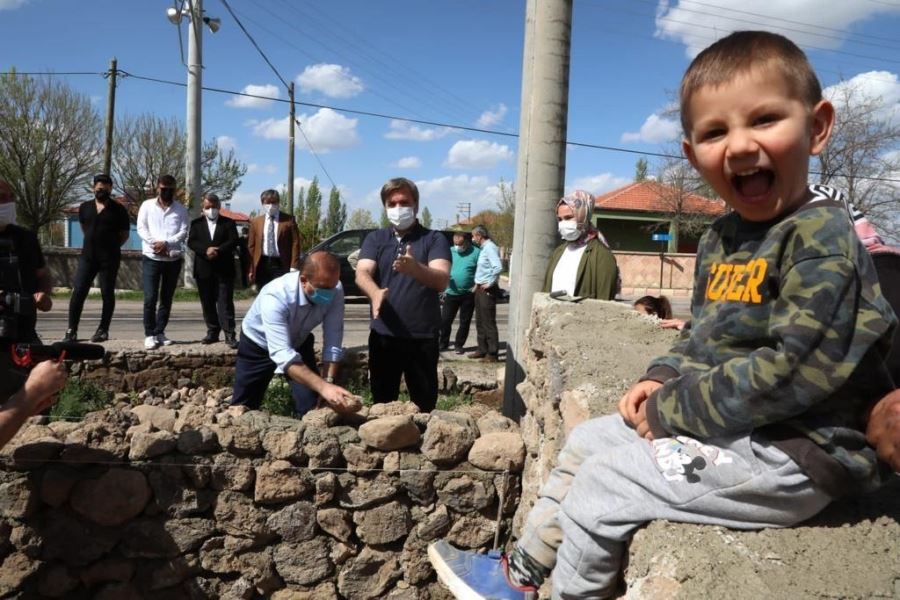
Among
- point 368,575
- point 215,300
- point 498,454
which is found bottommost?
point 368,575

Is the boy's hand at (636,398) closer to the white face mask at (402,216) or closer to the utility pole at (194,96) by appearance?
the white face mask at (402,216)

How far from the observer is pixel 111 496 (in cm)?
335

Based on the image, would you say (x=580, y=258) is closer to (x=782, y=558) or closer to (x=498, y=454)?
(x=498, y=454)

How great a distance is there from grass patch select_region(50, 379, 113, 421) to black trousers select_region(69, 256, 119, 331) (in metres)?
0.94

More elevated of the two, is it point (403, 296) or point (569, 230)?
point (569, 230)

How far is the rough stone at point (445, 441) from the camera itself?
11.8 ft

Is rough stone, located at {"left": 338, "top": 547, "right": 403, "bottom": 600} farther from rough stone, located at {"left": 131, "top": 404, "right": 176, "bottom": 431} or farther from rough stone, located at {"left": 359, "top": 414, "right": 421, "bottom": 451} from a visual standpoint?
rough stone, located at {"left": 131, "top": 404, "right": 176, "bottom": 431}

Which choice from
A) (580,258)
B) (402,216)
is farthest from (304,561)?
(580,258)

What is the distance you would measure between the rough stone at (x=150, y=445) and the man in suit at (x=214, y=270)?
12.0 feet

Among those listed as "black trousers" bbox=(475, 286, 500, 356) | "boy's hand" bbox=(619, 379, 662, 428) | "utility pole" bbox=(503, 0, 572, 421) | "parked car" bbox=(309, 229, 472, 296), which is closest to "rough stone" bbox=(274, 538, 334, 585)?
"utility pole" bbox=(503, 0, 572, 421)

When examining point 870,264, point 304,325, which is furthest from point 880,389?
point 304,325

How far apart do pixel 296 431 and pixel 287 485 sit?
0.29 metres

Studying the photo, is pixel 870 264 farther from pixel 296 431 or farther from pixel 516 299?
pixel 516 299

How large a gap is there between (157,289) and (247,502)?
406cm
